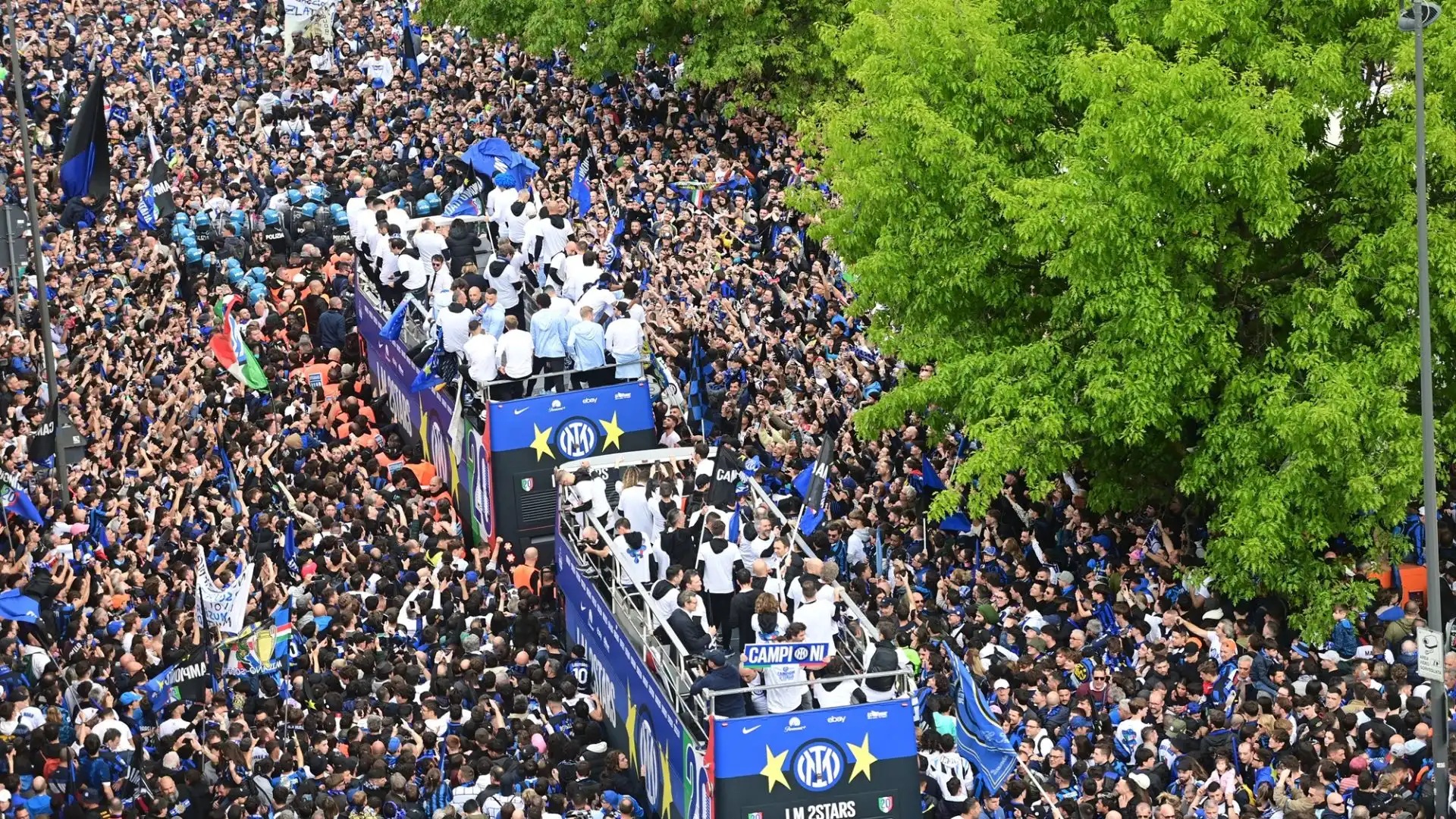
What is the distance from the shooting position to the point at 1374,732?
20.3 meters

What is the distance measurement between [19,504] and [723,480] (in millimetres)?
9399

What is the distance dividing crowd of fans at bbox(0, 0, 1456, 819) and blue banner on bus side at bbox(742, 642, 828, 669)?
37cm

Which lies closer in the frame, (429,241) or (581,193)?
(429,241)

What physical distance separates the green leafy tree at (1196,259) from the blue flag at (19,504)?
10.7 meters

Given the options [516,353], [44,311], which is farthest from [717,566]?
[44,311]

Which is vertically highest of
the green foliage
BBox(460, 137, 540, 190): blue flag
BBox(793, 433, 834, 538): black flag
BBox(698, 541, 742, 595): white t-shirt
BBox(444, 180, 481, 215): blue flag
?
the green foliage

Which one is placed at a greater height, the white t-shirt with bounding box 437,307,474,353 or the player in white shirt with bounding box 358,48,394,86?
the player in white shirt with bounding box 358,48,394,86

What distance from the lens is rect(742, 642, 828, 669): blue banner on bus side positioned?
19078mm

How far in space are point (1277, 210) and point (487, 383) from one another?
30.1ft

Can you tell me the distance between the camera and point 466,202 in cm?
3394

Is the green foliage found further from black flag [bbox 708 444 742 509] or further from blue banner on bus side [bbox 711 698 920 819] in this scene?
blue banner on bus side [bbox 711 698 920 819]

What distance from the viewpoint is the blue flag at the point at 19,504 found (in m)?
27.7

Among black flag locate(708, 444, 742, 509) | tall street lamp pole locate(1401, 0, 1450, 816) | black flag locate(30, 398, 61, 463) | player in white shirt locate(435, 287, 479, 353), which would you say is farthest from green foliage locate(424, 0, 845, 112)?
tall street lamp pole locate(1401, 0, 1450, 816)

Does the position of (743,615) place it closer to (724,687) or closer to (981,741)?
(724,687)
